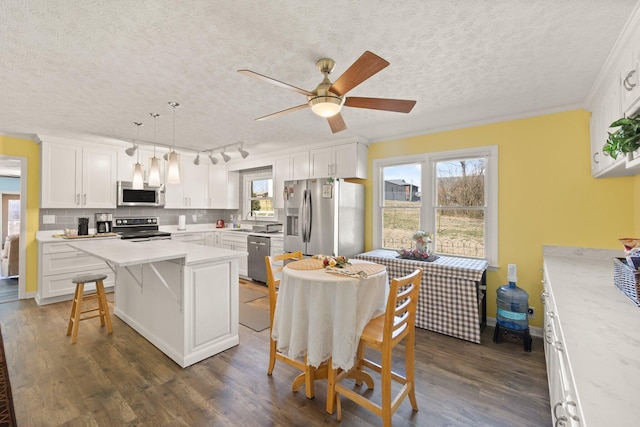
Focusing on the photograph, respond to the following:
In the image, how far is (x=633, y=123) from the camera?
1.48m

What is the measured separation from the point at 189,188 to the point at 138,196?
92 cm

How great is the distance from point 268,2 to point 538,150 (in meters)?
3.11

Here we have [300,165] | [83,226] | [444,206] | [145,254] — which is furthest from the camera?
[300,165]

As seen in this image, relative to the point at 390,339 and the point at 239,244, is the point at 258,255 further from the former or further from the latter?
the point at 390,339

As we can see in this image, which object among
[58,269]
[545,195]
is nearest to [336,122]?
[545,195]

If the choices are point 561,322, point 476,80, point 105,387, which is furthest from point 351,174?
point 105,387

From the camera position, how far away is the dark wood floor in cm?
184

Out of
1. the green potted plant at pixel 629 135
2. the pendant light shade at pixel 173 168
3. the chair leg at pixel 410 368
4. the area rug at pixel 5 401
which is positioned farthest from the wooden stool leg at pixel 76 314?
the green potted plant at pixel 629 135

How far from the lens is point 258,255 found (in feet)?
16.6

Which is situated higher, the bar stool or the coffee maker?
the coffee maker

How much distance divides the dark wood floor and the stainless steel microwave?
2419 millimetres

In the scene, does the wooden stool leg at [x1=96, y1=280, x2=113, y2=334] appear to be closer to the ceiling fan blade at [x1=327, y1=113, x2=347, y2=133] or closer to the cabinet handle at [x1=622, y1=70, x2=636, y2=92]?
the ceiling fan blade at [x1=327, y1=113, x2=347, y2=133]

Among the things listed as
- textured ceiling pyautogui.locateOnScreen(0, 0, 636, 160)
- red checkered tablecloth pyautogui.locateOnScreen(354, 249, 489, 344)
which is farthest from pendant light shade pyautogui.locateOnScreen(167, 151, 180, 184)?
red checkered tablecloth pyautogui.locateOnScreen(354, 249, 489, 344)

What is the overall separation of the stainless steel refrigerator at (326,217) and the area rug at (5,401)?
10.2 feet
